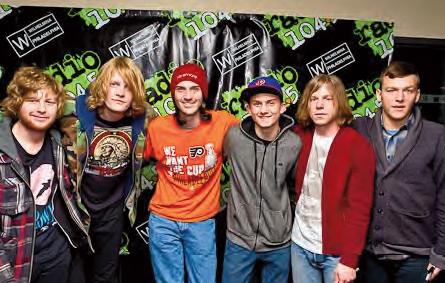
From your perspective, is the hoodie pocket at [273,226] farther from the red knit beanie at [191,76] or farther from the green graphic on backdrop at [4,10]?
the green graphic on backdrop at [4,10]

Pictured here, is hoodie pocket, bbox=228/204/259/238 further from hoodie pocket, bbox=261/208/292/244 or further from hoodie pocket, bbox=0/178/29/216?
hoodie pocket, bbox=0/178/29/216

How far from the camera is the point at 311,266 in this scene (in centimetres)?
175

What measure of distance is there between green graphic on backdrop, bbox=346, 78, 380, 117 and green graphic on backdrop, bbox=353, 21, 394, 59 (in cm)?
19

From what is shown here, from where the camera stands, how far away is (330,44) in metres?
2.49

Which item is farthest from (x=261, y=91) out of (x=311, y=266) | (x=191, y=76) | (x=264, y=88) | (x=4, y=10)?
(x=4, y=10)

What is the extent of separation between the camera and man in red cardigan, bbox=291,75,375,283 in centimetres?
165

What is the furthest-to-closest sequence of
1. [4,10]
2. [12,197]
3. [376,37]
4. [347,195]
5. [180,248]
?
[376,37] < [4,10] < [180,248] < [347,195] < [12,197]

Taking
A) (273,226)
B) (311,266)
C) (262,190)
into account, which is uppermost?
(262,190)

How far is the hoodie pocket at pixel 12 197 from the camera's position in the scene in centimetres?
148

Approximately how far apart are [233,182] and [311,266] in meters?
0.51

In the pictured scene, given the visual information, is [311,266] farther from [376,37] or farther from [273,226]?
[376,37]

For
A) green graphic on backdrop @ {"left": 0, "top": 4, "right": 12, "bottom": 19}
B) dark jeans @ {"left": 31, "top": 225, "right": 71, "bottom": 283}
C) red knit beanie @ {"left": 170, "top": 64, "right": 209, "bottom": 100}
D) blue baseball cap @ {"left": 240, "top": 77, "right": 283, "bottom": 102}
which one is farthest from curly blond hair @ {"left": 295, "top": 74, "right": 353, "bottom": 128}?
green graphic on backdrop @ {"left": 0, "top": 4, "right": 12, "bottom": 19}

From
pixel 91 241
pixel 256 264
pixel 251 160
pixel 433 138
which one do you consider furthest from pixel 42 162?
pixel 433 138

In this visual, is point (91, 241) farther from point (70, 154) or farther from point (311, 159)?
point (311, 159)
